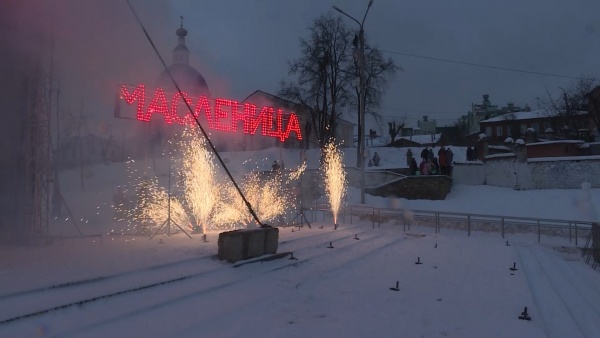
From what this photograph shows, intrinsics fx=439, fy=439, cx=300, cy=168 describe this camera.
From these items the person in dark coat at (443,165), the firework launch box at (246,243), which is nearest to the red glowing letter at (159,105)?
the firework launch box at (246,243)

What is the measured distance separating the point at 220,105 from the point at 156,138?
2094 centimetres

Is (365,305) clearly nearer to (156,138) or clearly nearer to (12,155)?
(12,155)

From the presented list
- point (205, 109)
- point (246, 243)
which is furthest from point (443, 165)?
point (246, 243)

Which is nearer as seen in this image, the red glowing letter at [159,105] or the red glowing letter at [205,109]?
the red glowing letter at [159,105]

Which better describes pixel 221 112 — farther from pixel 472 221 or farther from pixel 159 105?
pixel 472 221

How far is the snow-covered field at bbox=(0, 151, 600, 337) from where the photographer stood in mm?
6375

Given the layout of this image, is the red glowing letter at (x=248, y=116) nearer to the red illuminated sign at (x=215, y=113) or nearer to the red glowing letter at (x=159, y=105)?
the red illuminated sign at (x=215, y=113)

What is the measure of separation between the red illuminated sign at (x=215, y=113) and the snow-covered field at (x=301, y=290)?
4.29 meters

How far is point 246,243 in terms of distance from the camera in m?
10.0

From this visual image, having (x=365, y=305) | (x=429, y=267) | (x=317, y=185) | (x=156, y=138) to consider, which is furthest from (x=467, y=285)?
(x=156, y=138)

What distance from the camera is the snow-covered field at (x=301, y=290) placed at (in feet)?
20.9

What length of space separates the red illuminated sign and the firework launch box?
4894 millimetres

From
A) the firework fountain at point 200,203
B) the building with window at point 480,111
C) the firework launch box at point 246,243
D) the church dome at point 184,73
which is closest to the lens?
the firework launch box at point 246,243

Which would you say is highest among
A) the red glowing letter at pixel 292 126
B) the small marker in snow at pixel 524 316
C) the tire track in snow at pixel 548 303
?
the red glowing letter at pixel 292 126
